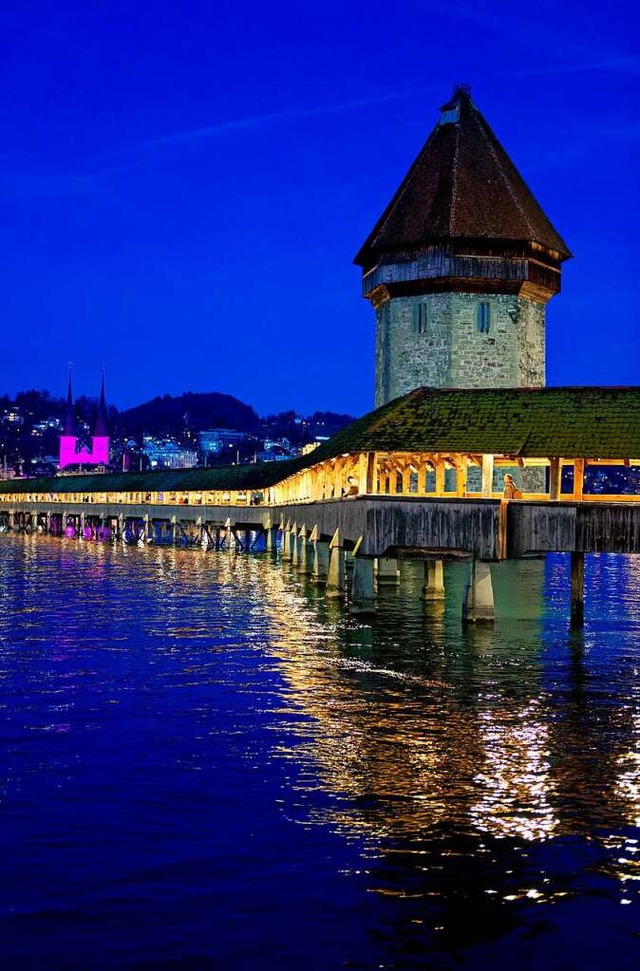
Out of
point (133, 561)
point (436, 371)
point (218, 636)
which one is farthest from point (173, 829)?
point (133, 561)

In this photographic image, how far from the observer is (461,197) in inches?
2276

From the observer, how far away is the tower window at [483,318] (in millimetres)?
56281

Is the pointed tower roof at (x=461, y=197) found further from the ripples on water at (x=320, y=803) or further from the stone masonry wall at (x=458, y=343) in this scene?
the ripples on water at (x=320, y=803)

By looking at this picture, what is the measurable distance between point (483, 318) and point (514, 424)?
2740cm

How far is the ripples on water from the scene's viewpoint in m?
10.2

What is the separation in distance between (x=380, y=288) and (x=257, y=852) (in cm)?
4831

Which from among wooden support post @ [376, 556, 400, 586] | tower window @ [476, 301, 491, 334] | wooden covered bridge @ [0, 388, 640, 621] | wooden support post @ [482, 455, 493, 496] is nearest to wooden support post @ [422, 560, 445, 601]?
wooden covered bridge @ [0, 388, 640, 621]

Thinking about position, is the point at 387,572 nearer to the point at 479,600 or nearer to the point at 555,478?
the point at 479,600

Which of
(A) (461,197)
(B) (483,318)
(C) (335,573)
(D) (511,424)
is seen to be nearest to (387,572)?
(C) (335,573)

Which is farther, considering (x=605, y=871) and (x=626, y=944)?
(x=605, y=871)

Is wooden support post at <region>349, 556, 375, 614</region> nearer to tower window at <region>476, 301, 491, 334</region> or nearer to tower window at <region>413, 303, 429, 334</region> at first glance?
tower window at <region>413, 303, 429, 334</region>

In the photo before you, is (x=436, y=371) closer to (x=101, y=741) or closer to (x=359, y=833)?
(x=101, y=741)

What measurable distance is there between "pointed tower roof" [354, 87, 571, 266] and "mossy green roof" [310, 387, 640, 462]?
86.2 ft

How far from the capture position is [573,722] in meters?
18.9
